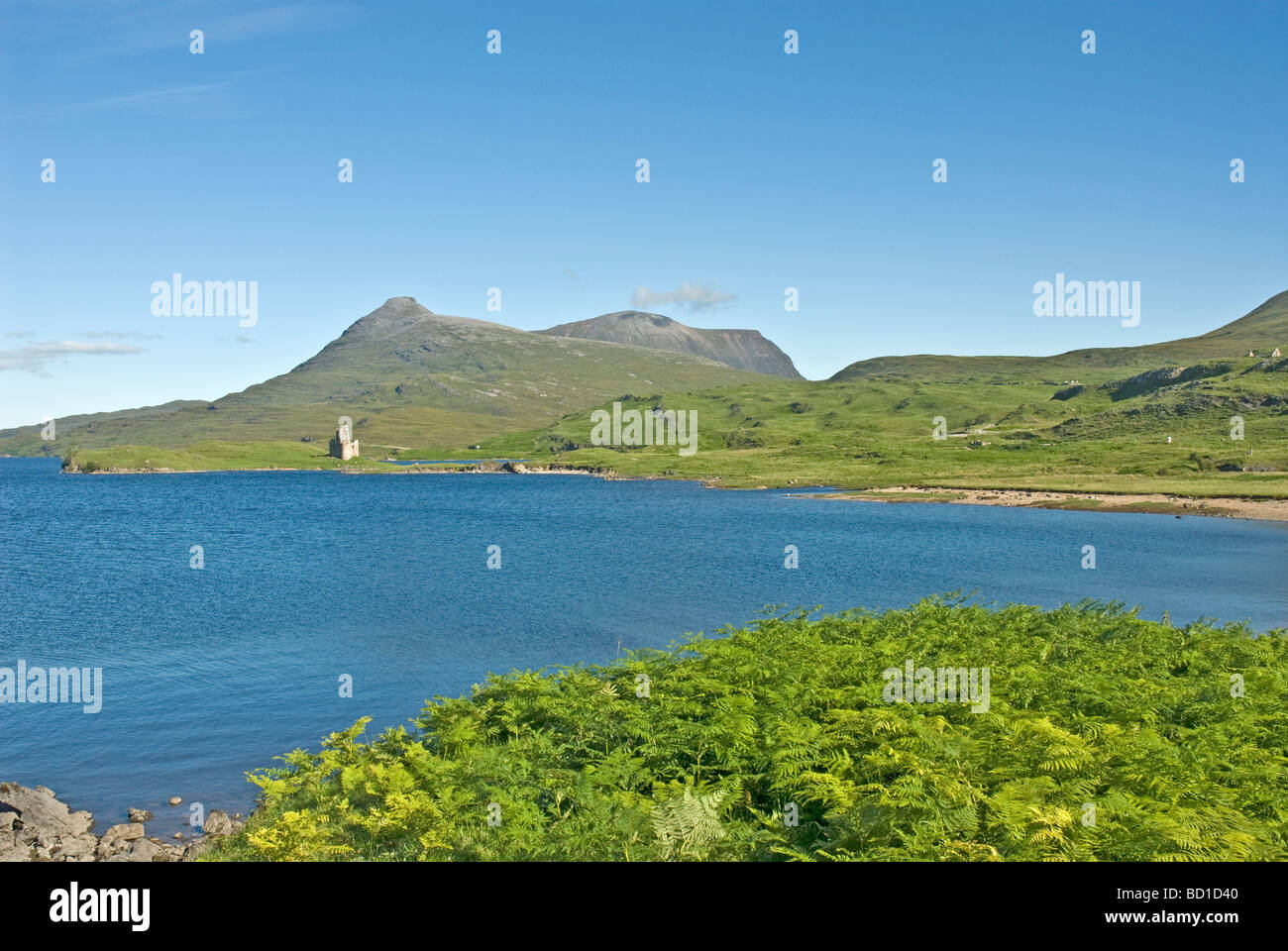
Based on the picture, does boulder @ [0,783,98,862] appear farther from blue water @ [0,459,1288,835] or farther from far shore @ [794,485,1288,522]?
far shore @ [794,485,1288,522]

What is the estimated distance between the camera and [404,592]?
62.7m

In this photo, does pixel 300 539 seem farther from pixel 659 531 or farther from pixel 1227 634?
pixel 1227 634

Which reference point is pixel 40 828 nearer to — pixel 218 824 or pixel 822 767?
pixel 218 824

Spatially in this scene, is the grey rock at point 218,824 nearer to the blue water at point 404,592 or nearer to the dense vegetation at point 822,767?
the blue water at point 404,592

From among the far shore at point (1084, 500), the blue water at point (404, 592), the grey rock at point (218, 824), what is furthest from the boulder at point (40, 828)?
the far shore at point (1084, 500)

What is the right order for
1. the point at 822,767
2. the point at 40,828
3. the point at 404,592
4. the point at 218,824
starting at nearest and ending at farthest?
the point at 822,767
the point at 40,828
the point at 218,824
the point at 404,592

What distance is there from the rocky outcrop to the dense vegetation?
1962mm

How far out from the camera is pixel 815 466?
19225 centimetres

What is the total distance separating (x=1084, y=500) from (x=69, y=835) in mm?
118052

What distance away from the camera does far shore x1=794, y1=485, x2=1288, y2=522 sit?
10525 centimetres

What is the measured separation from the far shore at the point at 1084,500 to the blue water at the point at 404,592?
7100 mm

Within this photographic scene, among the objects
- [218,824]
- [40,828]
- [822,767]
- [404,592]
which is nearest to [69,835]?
[40,828]

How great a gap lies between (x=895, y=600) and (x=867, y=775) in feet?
140
